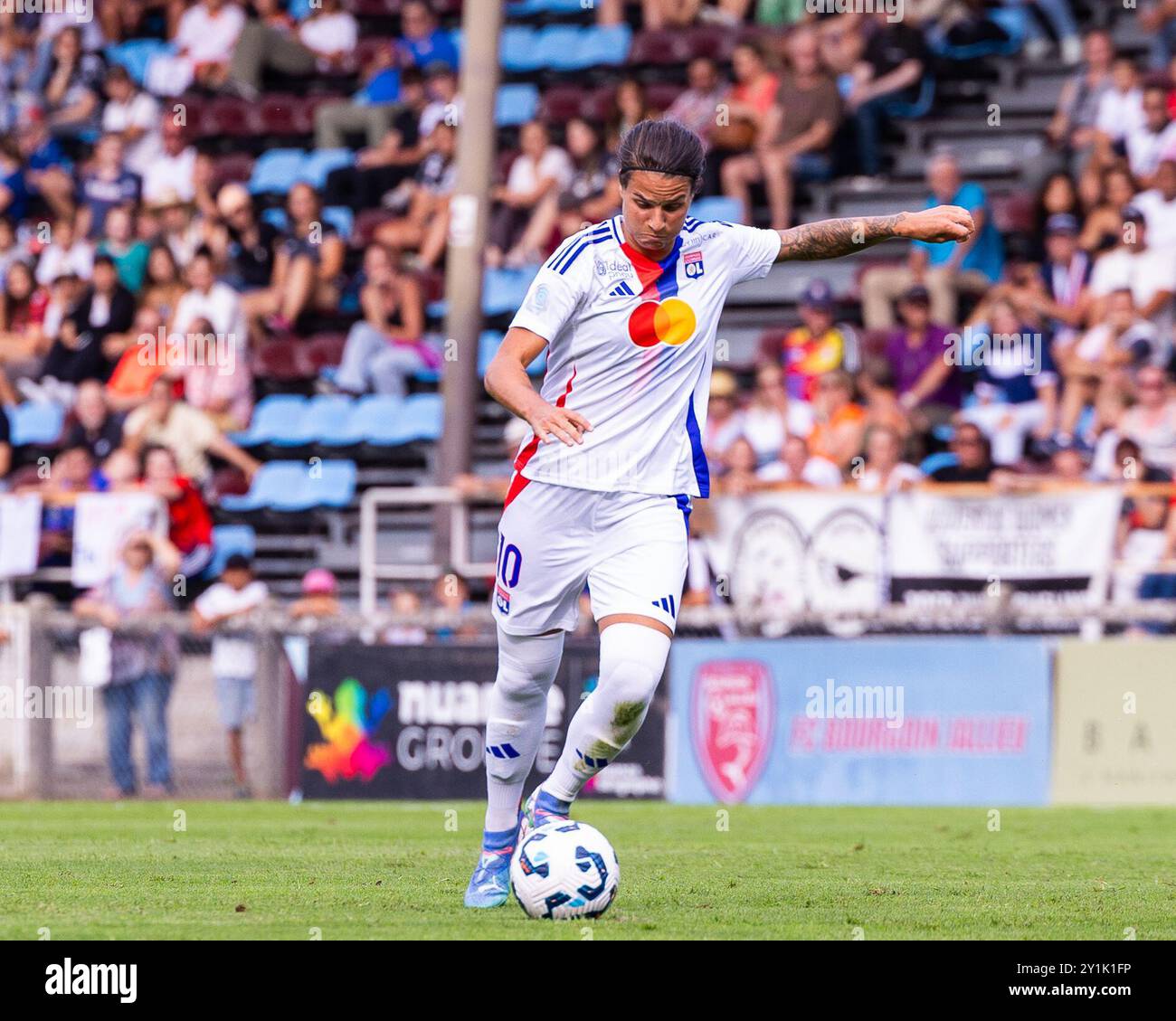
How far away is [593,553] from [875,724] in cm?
743

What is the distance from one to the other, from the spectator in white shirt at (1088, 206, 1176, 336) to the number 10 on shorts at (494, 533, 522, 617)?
32.6 ft

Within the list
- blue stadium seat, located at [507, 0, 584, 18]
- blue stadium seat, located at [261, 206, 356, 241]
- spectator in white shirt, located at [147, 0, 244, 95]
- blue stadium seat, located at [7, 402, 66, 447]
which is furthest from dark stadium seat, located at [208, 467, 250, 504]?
blue stadium seat, located at [507, 0, 584, 18]

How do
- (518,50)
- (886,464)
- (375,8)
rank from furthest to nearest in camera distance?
(375,8)
(518,50)
(886,464)

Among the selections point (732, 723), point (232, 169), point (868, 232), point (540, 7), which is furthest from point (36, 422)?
point (868, 232)

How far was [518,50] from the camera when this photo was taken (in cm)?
2319

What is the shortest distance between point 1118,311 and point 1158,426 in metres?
1.30

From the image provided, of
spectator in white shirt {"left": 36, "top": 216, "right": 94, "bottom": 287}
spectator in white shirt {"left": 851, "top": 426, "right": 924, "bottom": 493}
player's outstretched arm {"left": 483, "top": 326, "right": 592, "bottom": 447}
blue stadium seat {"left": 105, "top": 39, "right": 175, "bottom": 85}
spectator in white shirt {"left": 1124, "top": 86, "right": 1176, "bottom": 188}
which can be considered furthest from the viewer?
blue stadium seat {"left": 105, "top": 39, "right": 175, "bottom": 85}

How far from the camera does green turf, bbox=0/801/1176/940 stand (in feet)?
23.0

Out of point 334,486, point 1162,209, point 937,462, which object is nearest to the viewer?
point 937,462

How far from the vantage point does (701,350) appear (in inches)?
304

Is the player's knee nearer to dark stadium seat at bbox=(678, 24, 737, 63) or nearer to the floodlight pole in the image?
the floodlight pole

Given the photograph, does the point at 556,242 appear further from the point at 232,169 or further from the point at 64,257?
the point at 64,257
